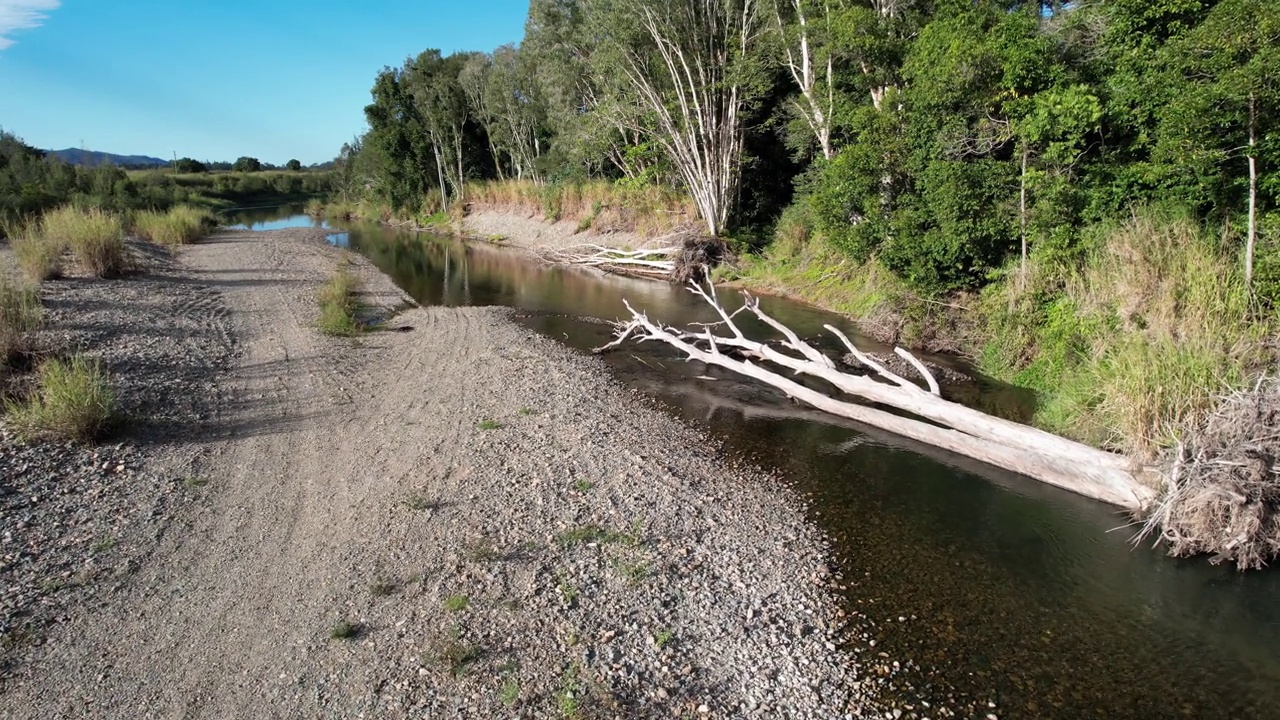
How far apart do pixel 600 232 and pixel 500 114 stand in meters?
20.5

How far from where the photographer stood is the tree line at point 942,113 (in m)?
11.5

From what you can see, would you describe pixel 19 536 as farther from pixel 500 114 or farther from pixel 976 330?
pixel 500 114

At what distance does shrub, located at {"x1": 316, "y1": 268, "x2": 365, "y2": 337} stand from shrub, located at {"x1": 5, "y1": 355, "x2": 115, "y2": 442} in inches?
310

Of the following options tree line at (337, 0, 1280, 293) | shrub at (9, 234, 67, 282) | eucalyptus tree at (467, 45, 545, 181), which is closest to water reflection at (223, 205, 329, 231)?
eucalyptus tree at (467, 45, 545, 181)

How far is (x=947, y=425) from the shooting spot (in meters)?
12.3

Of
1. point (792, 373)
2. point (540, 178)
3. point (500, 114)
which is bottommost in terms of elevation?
point (792, 373)

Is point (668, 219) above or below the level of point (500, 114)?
below

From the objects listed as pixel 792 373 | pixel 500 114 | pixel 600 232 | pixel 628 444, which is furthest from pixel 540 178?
pixel 628 444

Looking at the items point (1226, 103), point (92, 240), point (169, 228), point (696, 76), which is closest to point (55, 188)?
point (169, 228)

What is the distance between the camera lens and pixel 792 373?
15781 millimetres

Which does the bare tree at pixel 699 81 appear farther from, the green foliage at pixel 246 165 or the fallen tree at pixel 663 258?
the green foliage at pixel 246 165

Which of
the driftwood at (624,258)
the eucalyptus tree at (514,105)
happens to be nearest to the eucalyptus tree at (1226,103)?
the driftwood at (624,258)

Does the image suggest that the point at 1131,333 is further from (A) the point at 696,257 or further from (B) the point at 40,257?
(B) the point at 40,257

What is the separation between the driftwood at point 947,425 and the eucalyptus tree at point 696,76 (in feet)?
51.8
